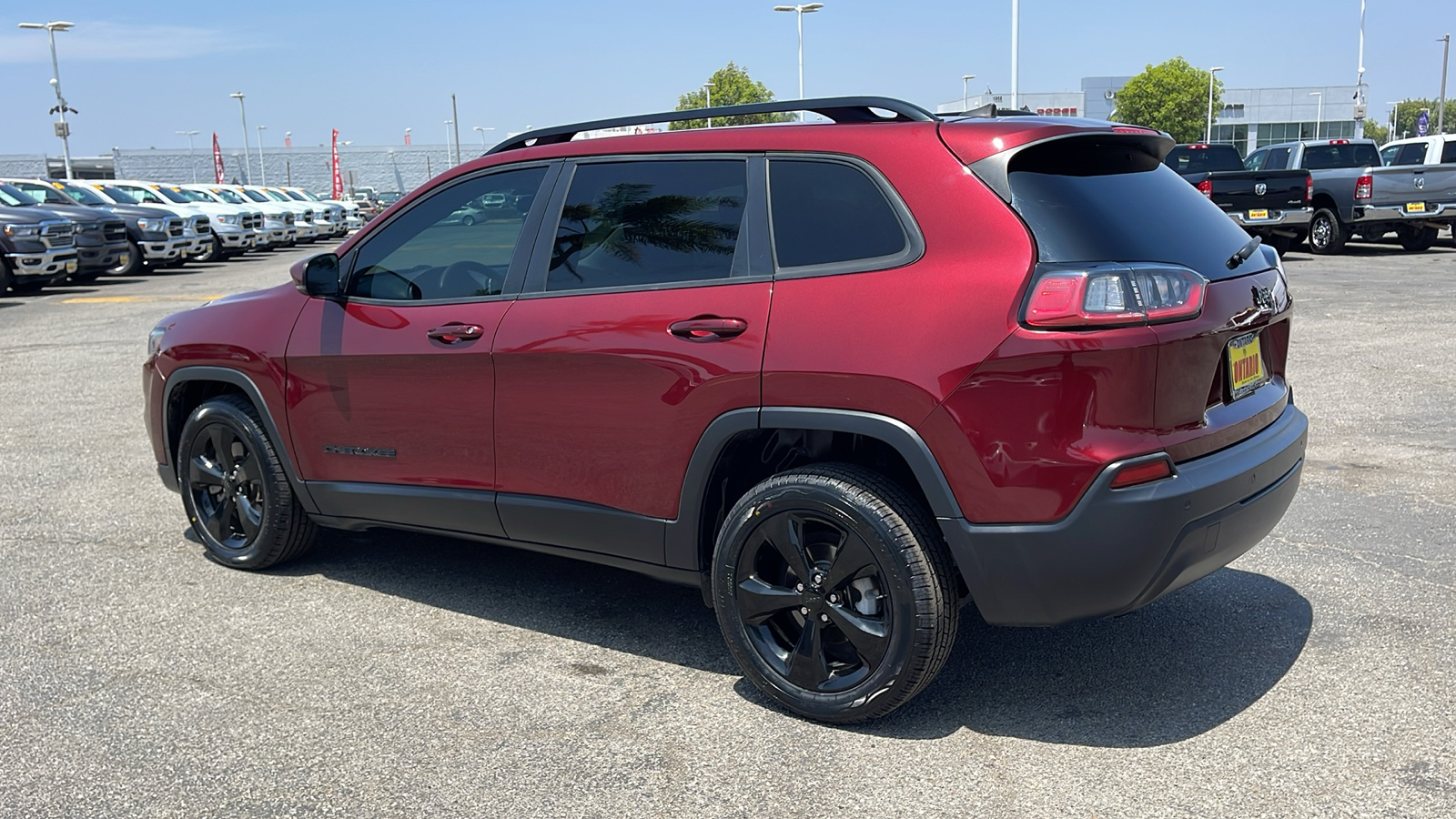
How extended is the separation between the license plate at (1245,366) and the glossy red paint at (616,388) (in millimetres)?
1292

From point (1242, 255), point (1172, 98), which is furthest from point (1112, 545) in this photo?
point (1172, 98)

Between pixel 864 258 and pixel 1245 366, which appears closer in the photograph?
pixel 864 258

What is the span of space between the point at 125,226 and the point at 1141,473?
23145 millimetres

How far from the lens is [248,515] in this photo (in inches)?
200

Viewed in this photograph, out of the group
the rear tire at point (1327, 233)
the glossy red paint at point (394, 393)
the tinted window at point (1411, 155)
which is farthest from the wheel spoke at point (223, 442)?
the tinted window at point (1411, 155)

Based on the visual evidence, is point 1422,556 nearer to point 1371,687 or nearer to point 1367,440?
point 1371,687

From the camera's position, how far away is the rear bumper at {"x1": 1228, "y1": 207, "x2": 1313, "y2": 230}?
18547 mm

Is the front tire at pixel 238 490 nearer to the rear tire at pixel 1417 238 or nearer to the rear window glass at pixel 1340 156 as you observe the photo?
the rear window glass at pixel 1340 156

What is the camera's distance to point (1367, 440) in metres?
6.97

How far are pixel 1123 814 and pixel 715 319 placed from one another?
1.69 meters

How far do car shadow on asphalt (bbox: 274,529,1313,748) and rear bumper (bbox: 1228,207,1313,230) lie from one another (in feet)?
50.2

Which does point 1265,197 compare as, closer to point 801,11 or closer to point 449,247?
Answer: point 449,247

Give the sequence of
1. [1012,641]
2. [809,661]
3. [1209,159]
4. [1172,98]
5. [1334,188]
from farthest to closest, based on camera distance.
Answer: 1. [1172,98]
2. [1209,159]
3. [1334,188]
4. [1012,641]
5. [809,661]

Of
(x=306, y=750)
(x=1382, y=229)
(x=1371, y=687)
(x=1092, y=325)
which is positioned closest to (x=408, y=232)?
(x=306, y=750)
